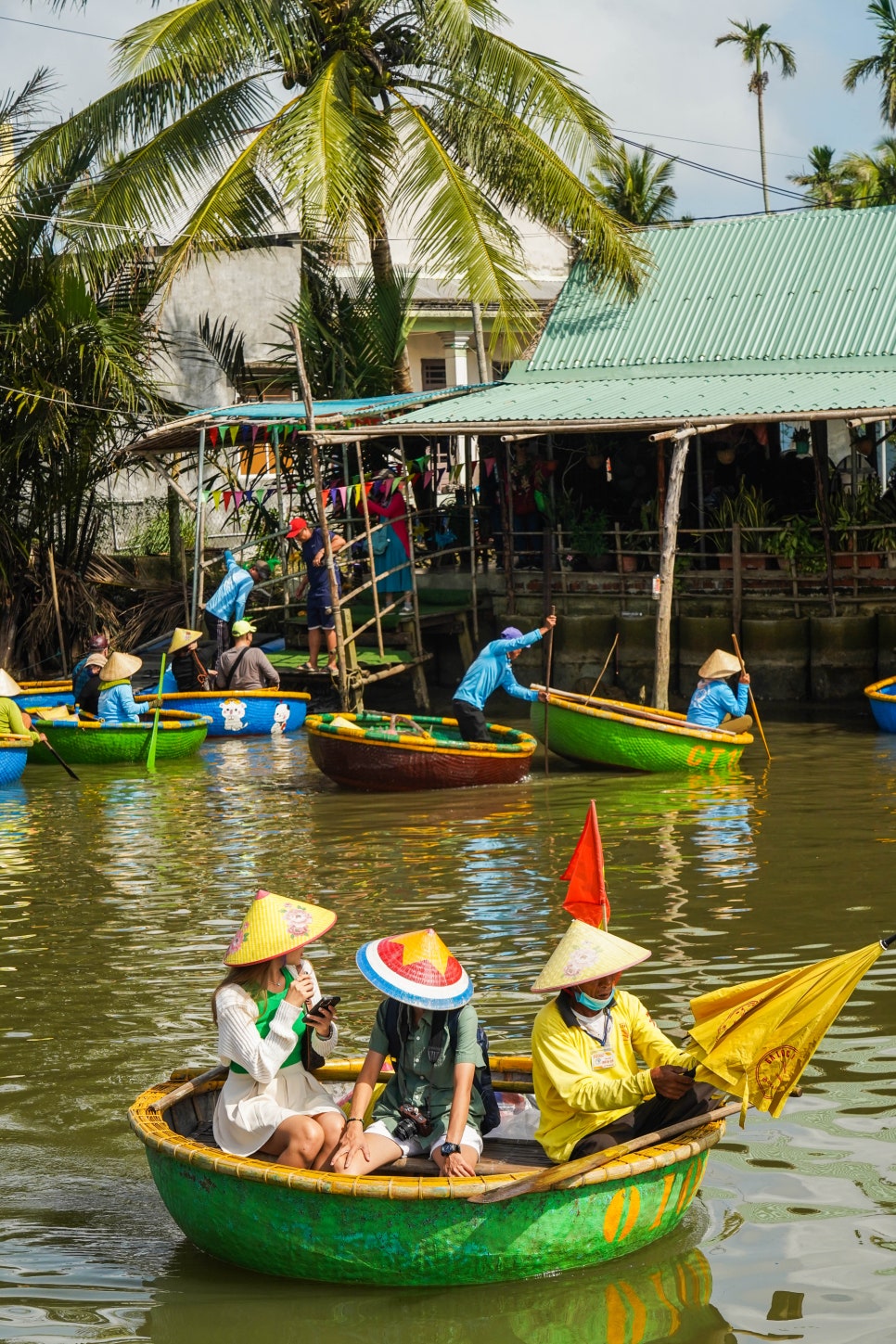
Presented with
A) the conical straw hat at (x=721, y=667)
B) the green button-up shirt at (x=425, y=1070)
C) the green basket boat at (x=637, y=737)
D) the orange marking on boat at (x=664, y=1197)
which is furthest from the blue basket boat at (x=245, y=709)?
the orange marking on boat at (x=664, y=1197)

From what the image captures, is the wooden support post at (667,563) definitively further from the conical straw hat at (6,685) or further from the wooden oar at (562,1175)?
the wooden oar at (562,1175)

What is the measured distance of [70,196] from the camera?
20.5 metres

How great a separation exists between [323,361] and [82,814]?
1107 centimetres

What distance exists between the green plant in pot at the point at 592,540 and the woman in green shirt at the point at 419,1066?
1432 centimetres

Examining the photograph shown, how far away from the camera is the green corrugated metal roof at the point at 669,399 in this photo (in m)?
17.3

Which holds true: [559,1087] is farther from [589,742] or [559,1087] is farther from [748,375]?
[748,375]

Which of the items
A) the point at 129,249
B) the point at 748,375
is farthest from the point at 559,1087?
the point at 129,249

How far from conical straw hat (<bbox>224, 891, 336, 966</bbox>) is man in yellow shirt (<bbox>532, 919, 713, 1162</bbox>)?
859 mm

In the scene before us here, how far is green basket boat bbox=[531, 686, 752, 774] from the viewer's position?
48.5ft

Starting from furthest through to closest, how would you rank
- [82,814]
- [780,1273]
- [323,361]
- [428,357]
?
[428,357]
[323,361]
[82,814]
[780,1273]

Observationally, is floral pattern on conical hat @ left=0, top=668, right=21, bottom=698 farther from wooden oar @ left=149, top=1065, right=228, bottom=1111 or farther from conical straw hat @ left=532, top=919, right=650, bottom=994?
conical straw hat @ left=532, top=919, right=650, bottom=994

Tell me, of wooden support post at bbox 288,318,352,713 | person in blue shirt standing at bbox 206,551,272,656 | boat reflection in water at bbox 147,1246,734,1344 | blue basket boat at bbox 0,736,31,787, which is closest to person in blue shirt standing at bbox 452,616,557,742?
wooden support post at bbox 288,318,352,713

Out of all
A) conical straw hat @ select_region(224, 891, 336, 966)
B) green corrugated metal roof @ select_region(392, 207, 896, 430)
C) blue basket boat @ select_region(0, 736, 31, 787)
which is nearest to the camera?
conical straw hat @ select_region(224, 891, 336, 966)

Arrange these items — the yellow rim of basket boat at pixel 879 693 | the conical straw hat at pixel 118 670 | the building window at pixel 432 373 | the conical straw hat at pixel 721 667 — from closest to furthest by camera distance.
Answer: the conical straw hat at pixel 721 667
the yellow rim of basket boat at pixel 879 693
the conical straw hat at pixel 118 670
the building window at pixel 432 373
